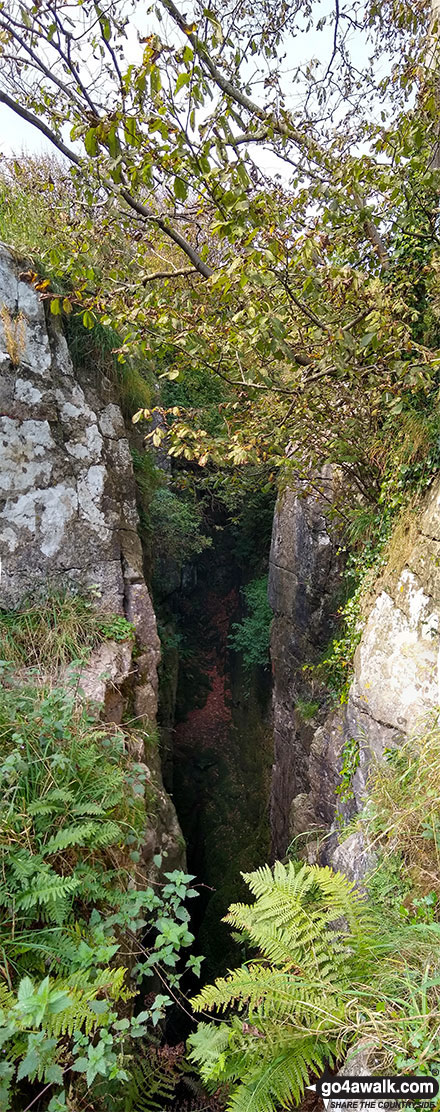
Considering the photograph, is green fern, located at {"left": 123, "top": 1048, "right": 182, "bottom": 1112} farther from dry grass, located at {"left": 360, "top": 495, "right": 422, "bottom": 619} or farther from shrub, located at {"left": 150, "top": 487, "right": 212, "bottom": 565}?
shrub, located at {"left": 150, "top": 487, "right": 212, "bottom": 565}

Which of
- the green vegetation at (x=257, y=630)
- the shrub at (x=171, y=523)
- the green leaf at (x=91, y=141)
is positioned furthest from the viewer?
the green vegetation at (x=257, y=630)

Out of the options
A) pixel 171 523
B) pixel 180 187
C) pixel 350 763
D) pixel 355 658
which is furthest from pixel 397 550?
pixel 171 523

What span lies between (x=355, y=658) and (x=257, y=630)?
17.8 ft

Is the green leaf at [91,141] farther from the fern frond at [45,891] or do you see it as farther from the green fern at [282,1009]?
the green fern at [282,1009]

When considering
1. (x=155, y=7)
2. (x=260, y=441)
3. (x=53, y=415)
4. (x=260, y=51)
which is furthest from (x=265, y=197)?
(x=53, y=415)

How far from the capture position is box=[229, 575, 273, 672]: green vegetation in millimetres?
9461

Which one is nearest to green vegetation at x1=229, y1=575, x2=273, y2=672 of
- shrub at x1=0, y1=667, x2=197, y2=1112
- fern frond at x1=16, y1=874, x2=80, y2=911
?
shrub at x1=0, y1=667, x2=197, y2=1112

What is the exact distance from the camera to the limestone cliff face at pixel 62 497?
399 centimetres

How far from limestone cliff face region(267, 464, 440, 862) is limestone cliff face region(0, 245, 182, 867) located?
1.91m

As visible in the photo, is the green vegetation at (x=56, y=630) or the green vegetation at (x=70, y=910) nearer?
the green vegetation at (x=70, y=910)

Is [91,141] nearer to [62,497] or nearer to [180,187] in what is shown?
[180,187]

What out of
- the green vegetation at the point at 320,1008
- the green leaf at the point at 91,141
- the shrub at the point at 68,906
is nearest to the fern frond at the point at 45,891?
the shrub at the point at 68,906

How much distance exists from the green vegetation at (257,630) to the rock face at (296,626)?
1070 mm

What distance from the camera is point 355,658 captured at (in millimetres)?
4285
